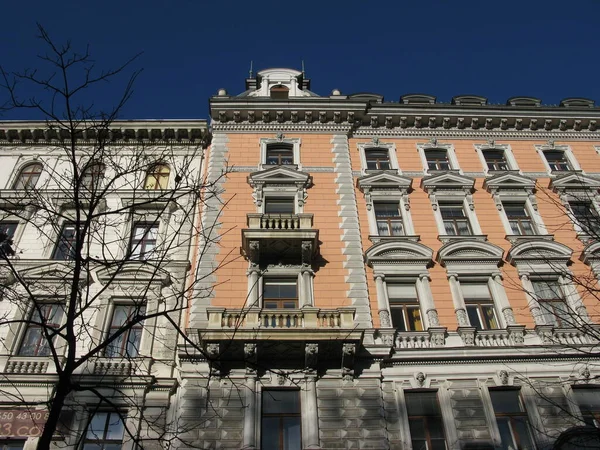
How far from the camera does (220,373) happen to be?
1494cm

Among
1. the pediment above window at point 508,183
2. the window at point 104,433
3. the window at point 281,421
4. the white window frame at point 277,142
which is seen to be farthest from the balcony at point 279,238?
the pediment above window at point 508,183

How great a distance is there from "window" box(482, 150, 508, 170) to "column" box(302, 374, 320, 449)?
13677 millimetres

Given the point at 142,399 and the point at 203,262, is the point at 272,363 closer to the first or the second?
the point at 142,399

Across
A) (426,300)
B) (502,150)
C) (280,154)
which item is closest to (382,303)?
(426,300)

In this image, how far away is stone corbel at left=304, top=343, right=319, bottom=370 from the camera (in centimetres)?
1480

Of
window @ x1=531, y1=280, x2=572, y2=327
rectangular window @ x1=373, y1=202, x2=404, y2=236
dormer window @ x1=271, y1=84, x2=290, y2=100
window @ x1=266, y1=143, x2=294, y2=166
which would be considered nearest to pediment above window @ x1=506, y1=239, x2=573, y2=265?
window @ x1=531, y1=280, x2=572, y2=327

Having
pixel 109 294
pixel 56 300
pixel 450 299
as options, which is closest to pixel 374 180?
pixel 450 299

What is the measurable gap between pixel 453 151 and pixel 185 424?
54.0 feet

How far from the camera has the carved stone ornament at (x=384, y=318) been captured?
16516mm

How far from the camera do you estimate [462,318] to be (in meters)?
16.8

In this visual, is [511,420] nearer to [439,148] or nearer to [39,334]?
[439,148]

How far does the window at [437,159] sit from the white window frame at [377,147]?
4.91 ft

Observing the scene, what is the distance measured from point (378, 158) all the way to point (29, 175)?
50.3 ft

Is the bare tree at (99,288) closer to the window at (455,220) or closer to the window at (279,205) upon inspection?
the window at (279,205)
